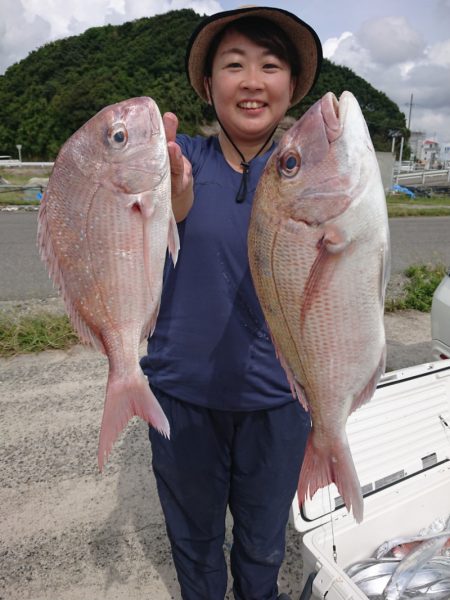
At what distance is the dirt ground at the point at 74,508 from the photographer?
2523mm

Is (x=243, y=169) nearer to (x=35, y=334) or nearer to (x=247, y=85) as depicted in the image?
(x=247, y=85)

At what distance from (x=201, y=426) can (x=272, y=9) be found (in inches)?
64.6

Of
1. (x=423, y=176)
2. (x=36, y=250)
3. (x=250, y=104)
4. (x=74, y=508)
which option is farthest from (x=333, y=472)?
(x=423, y=176)

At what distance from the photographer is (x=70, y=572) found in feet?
8.42

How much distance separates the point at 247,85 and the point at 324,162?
1.94 ft

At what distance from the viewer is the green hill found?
5569 centimetres

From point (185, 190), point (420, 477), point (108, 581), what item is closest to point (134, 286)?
point (185, 190)

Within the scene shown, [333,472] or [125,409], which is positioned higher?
[125,409]

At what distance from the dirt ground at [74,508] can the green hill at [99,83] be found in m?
46.2

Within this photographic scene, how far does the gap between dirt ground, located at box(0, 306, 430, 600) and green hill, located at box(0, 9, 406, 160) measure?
152 feet

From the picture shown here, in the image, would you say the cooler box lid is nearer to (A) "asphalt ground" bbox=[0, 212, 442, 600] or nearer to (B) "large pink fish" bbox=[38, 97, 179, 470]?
(A) "asphalt ground" bbox=[0, 212, 442, 600]

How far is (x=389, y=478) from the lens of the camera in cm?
261

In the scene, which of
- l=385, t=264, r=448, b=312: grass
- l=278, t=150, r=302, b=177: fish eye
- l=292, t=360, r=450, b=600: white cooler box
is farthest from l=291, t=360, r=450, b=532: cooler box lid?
l=385, t=264, r=448, b=312: grass

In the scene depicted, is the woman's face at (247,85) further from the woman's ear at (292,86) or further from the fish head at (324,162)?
the fish head at (324,162)
